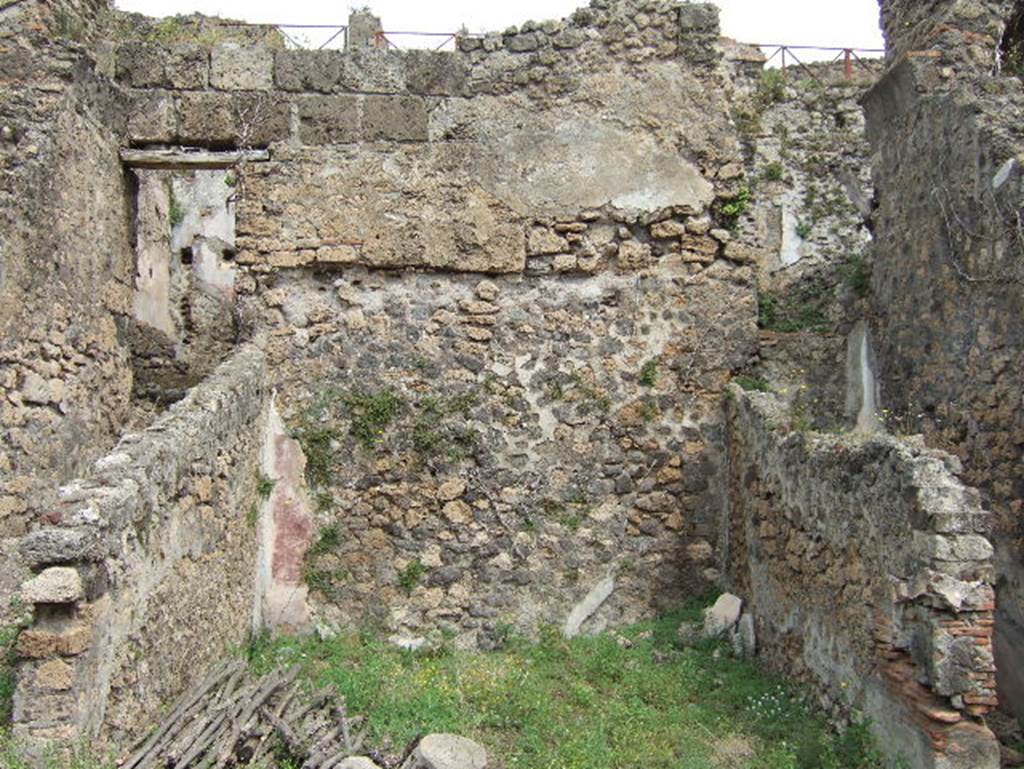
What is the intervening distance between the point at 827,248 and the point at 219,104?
35.2 feet

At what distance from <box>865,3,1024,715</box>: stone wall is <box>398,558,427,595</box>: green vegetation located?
4384mm

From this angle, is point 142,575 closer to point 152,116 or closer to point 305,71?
point 152,116

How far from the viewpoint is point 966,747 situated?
16.7 feet

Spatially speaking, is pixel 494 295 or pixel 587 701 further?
pixel 494 295

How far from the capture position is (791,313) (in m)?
10.1

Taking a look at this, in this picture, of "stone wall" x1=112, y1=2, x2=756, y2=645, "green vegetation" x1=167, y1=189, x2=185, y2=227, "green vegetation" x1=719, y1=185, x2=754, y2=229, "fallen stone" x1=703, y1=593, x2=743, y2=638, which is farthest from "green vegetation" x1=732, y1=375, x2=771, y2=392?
"green vegetation" x1=167, y1=189, x2=185, y2=227

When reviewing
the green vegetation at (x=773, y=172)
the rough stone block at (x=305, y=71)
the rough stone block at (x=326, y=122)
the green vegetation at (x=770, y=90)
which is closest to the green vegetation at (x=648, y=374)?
the rough stone block at (x=326, y=122)

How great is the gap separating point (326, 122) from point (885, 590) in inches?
237

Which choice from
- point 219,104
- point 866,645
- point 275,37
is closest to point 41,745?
point 866,645

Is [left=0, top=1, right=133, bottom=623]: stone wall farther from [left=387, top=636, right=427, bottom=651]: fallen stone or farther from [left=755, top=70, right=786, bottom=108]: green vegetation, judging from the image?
[left=755, top=70, right=786, bottom=108]: green vegetation

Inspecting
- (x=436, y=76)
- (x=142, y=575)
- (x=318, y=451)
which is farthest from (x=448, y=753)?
(x=436, y=76)

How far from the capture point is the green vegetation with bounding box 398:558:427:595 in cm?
824

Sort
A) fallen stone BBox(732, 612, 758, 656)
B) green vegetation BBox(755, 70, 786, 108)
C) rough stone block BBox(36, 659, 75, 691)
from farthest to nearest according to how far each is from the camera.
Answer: green vegetation BBox(755, 70, 786, 108)
fallen stone BBox(732, 612, 758, 656)
rough stone block BBox(36, 659, 75, 691)

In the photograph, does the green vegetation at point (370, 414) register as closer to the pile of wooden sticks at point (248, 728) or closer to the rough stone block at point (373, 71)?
the pile of wooden sticks at point (248, 728)
